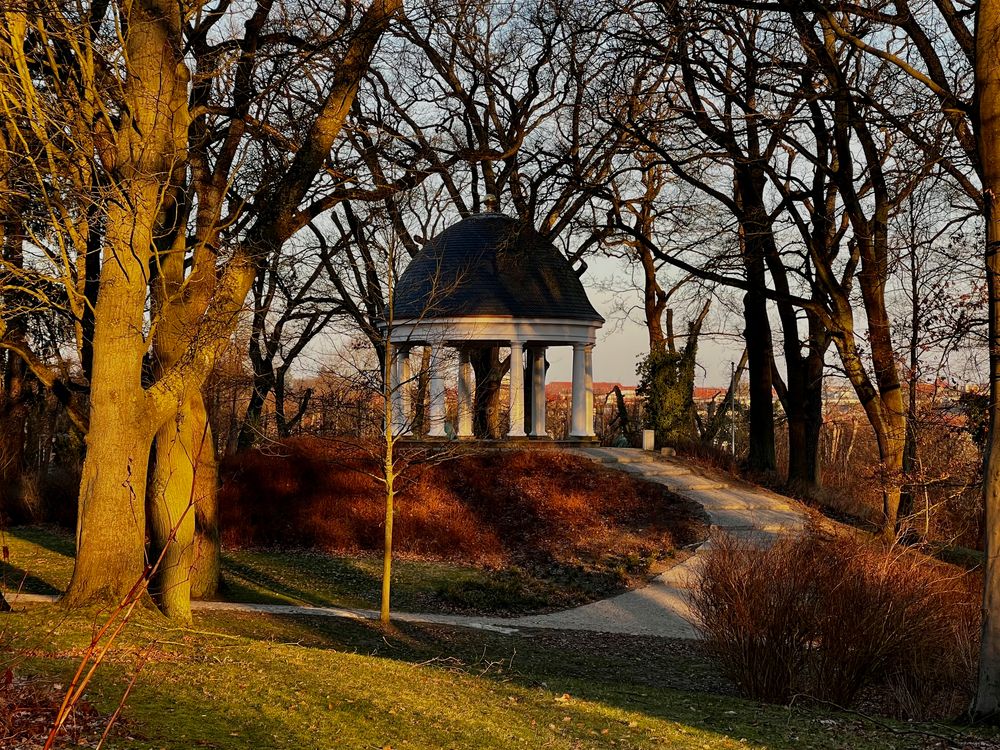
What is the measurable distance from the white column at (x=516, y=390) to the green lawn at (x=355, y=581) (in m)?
7.98

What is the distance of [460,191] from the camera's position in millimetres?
33500

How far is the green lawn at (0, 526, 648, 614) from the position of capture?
54.3 ft

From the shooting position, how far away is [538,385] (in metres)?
29.8

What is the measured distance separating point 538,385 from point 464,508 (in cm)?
788

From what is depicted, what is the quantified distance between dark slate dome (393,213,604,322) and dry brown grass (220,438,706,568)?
12.5 ft

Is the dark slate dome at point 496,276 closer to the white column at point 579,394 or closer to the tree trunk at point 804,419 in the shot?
the white column at point 579,394

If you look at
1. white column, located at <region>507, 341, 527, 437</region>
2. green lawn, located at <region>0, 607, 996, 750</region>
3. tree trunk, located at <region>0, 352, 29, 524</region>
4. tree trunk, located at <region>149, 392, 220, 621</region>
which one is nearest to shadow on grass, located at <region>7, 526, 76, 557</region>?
tree trunk, located at <region>0, 352, 29, 524</region>

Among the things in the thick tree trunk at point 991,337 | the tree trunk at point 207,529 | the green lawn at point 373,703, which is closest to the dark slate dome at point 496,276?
the tree trunk at point 207,529

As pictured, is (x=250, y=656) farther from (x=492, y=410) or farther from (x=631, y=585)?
(x=492, y=410)

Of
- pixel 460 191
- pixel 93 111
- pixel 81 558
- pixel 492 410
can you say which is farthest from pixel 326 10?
pixel 460 191

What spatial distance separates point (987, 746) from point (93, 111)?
9554mm

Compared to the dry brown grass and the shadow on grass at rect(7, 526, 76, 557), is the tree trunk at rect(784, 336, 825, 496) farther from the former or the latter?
the shadow on grass at rect(7, 526, 76, 557)

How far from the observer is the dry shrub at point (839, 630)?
9.84 metres

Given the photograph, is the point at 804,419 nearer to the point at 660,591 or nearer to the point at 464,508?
the point at 464,508
